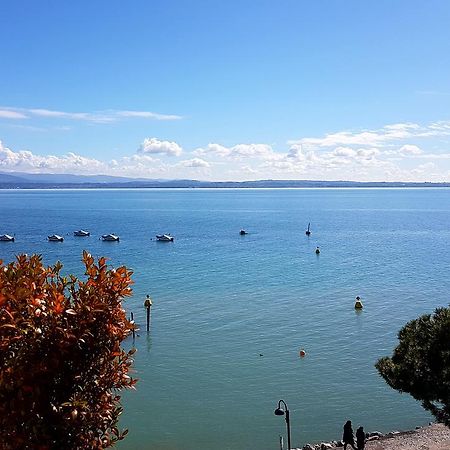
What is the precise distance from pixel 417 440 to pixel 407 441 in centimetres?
52

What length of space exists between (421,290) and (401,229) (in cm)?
7856

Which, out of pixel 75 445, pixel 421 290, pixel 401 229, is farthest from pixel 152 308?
pixel 401 229

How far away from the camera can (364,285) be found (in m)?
61.0

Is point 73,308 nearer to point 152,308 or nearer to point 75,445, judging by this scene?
point 75,445

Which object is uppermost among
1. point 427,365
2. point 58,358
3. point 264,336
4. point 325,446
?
point 58,358

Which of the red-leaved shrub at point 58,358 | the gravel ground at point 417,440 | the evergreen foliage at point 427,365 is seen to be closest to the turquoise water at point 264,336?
the gravel ground at point 417,440

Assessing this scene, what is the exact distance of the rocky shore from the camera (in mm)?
23406

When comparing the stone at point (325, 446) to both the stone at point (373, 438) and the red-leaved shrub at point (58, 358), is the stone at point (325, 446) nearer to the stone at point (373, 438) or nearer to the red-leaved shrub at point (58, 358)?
the stone at point (373, 438)

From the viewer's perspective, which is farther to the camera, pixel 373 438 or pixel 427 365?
pixel 373 438

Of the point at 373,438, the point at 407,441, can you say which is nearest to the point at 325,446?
the point at 373,438

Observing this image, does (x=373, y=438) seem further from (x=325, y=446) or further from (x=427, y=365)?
(x=427, y=365)

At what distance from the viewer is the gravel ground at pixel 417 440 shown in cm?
2336

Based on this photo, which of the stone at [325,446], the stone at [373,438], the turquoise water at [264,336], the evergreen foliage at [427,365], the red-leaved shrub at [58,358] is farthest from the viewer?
the turquoise water at [264,336]

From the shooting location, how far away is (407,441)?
24.2 m
